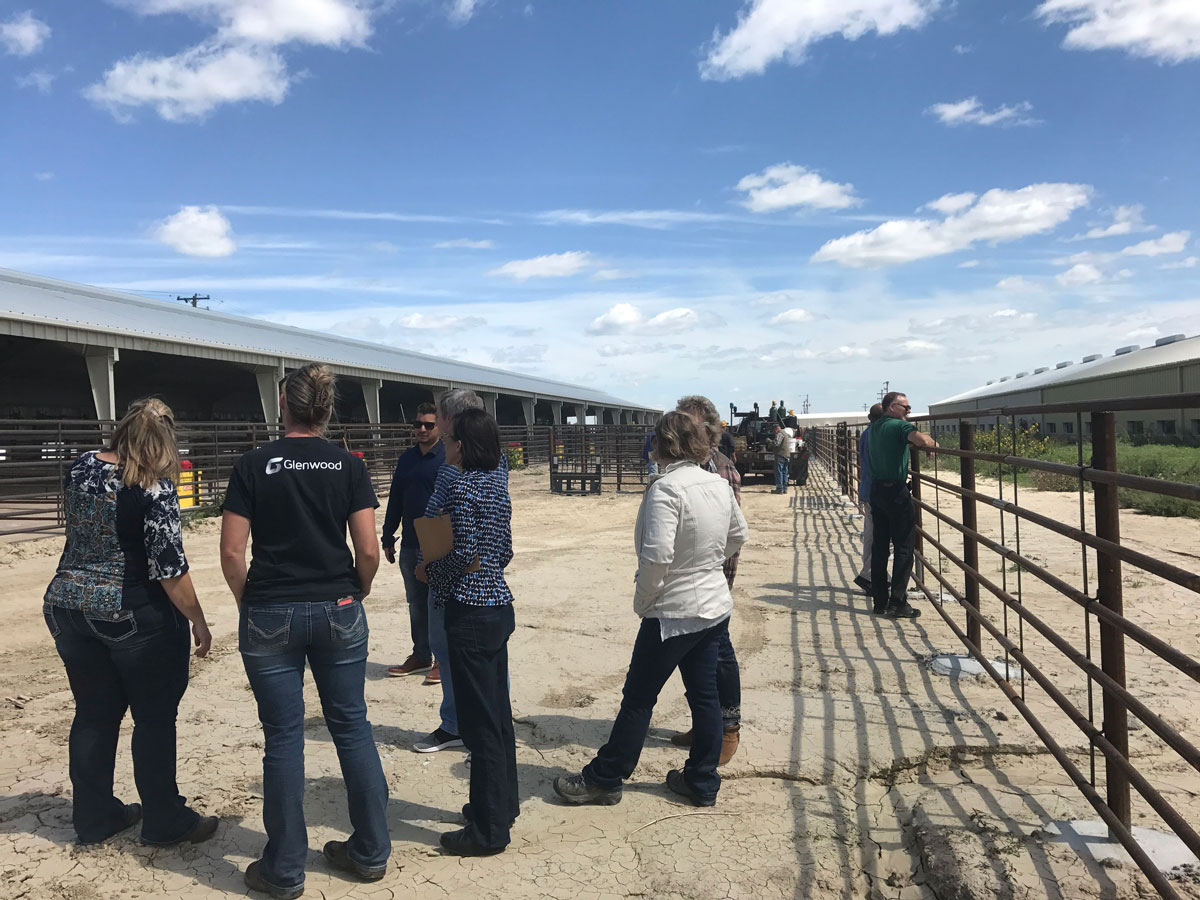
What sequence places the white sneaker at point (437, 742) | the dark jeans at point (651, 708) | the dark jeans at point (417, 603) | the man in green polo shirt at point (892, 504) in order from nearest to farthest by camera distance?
the dark jeans at point (651, 708) → the white sneaker at point (437, 742) → the dark jeans at point (417, 603) → the man in green polo shirt at point (892, 504)

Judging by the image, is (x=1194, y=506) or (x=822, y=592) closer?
(x=822, y=592)

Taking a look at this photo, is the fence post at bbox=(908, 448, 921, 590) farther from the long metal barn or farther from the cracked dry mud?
the long metal barn

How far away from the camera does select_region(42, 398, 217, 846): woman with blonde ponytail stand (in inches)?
118

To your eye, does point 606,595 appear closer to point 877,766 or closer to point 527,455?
point 877,766

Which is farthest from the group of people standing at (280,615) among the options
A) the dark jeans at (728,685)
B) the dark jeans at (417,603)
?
the dark jeans at (417,603)

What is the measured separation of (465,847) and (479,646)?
0.80 m

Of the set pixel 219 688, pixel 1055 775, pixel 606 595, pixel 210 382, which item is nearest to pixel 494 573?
pixel 1055 775

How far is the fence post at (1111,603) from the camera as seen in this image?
9.51 feet

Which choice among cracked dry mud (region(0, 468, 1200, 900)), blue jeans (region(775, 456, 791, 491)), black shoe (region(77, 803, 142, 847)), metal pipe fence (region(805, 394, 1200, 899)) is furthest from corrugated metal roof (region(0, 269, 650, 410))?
metal pipe fence (region(805, 394, 1200, 899))

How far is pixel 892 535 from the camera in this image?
22.7 feet

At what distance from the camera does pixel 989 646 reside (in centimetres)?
586

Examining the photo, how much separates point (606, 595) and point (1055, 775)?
490 centimetres

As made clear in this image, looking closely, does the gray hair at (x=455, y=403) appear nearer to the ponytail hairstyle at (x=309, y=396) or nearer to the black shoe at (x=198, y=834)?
the ponytail hairstyle at (x=309, y=396)

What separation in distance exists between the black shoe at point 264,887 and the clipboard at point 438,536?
4.23 ft
